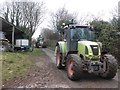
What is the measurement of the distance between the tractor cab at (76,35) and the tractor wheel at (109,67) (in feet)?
6.20

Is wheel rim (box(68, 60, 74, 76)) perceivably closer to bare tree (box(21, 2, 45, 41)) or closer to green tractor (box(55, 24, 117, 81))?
green tractor (box(55, 24, 117, 81))

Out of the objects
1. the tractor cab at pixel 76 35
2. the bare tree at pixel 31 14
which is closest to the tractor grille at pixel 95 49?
the tractor cab at pixel 76 35

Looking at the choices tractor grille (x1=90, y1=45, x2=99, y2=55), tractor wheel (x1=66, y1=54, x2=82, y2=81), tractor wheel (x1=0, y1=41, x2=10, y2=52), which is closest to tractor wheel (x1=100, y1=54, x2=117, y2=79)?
tractor grille (x1=90, y1=45, x2=99, y2=55)

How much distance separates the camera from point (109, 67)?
9.96m

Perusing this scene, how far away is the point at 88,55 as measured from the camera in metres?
10.2

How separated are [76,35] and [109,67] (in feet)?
8.91

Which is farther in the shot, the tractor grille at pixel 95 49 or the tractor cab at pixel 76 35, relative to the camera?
the tractor cab at pixel 76 35

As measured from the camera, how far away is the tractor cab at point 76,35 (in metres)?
11.6

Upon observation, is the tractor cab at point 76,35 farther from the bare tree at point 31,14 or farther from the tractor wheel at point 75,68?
the bare tree at point 31,14

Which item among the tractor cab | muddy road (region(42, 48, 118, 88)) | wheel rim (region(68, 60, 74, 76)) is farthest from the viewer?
the tractor cab

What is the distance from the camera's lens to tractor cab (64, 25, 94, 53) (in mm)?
11603

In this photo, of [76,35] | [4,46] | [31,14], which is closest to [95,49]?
[76,35]

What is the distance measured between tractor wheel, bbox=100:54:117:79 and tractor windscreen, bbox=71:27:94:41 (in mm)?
1944

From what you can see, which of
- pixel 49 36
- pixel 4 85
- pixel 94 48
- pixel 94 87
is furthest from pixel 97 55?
pixel 49 36
